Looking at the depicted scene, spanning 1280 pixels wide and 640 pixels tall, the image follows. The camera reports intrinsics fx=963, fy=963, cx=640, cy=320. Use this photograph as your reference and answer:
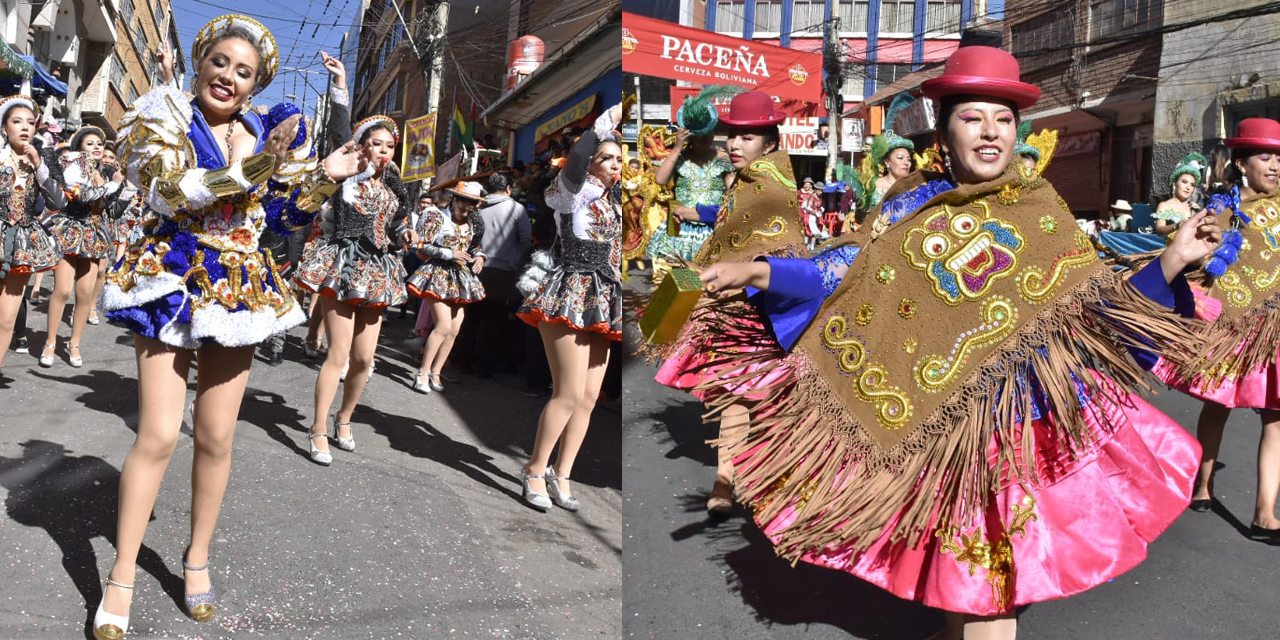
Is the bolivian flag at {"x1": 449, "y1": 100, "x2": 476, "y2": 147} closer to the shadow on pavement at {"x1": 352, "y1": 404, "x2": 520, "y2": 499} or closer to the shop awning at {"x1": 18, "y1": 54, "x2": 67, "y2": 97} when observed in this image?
the shadow on pavement at {"x1": 352, "y1": 404, "x2": 520, "y2": 499}

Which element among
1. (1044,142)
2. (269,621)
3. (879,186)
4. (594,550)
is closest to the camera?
(269,621)

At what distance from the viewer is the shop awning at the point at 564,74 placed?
228cm

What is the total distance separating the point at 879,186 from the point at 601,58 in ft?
7.76

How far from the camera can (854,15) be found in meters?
3.46

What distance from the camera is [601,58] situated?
2.28m

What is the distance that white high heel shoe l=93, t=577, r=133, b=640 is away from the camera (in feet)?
7.47

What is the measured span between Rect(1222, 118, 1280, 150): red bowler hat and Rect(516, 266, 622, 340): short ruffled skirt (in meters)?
2.18

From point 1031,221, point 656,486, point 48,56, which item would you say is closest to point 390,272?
point 656,486

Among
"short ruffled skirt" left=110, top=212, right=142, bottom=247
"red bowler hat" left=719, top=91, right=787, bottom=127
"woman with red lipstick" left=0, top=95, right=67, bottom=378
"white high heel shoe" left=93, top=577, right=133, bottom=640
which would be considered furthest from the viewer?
"short ruffled skirt" left=110, top=212, right=142, bottom=247

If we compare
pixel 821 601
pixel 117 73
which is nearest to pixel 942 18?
pixel 821 601

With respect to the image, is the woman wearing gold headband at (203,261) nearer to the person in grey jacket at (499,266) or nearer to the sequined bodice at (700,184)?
the person in grey jacket at (499,266)

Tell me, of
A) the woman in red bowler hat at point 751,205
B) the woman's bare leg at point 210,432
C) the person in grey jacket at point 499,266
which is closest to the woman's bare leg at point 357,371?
the person in grey jacket at point 499,266

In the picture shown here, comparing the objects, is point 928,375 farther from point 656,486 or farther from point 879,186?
point 879,186

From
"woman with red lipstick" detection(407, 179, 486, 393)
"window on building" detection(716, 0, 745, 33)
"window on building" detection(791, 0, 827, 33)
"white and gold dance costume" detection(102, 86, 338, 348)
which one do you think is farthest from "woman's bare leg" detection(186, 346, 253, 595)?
"woman with red lipstick" detection(407, 179, 486, 393)
